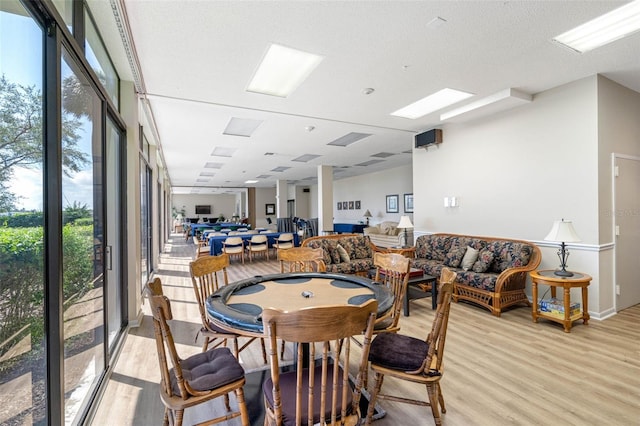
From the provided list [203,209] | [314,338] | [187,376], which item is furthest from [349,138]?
[203,209]

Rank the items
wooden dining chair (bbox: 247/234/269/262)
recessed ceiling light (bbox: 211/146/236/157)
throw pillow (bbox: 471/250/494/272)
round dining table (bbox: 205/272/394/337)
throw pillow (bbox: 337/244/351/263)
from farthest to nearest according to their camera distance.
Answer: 1. wooden dining chair (bbox: 247/234/269/262)
2. recessed ceiling light (bbox: 211/146/236/157)
3. throw pillow (bbox: 337/244/351/263)
4. throw pillow (bbox: 471/250/494/272)
5. round dining table (bbox: 205/272/394/337)

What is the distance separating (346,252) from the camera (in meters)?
5.17

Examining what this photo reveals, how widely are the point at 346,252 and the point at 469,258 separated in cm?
190

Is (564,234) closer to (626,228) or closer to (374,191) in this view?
(626,228)

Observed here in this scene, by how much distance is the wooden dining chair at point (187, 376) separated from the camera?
136 cm

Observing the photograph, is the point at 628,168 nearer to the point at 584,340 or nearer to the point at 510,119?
the point at 510,119

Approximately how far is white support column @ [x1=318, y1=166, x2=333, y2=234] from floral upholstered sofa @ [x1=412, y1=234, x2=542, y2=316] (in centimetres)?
435

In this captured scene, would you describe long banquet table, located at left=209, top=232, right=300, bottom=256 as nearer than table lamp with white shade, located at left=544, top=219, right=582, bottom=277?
No

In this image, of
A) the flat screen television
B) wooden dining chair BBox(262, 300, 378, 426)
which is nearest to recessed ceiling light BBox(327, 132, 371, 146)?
wooden dining chair BBox(262, 300, 378, 426)

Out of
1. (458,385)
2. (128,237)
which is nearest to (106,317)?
(128,237)

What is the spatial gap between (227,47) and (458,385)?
11.3 ft

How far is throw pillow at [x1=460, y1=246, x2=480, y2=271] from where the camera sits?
4.36m

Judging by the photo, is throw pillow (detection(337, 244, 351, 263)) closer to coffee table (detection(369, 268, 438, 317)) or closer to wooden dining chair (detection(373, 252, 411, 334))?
coffee table (detection(369, 268, 438, 317))

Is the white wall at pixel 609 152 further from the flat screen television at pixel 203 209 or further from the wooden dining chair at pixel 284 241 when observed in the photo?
the flat screen television at pixel 203 209
